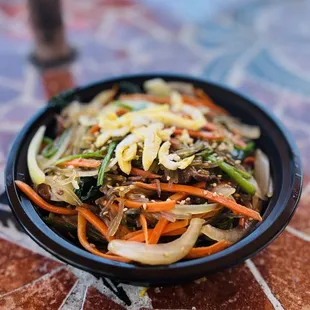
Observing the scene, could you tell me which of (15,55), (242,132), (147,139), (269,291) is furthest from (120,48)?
(269,291)

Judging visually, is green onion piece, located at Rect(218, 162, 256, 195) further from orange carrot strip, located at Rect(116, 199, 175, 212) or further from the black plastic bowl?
orange carrot strip, located at Rect(116, 199, 175, 212)

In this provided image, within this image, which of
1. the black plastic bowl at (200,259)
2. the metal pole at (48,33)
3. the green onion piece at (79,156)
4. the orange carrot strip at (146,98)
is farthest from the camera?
the metal pole at (48,33)

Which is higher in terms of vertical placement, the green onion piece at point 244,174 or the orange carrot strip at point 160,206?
the orange carrot strip at point 160,206

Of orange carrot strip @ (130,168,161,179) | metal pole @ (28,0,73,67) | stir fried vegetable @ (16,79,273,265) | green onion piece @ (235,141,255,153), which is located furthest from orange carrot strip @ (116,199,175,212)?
metal pole @ (28,0,73,67)

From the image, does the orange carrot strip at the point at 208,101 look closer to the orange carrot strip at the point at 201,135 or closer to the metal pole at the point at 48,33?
the orange carrot strip at the point at 201,135

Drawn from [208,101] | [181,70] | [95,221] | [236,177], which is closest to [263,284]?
[236,177]

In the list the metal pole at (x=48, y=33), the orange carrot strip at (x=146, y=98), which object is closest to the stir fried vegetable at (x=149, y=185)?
the orange carrot strip at (x=146, y=98)
